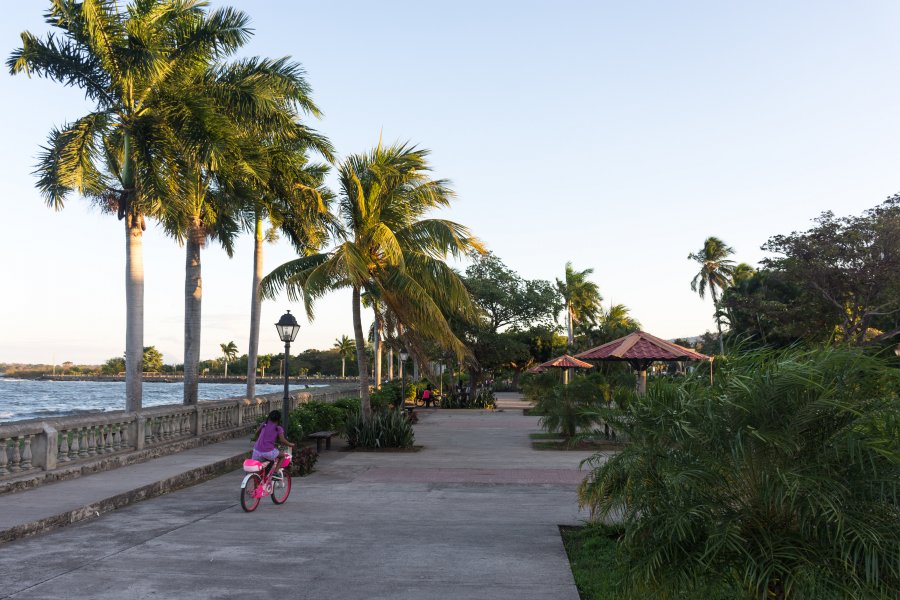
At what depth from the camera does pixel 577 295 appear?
7388 centimetres

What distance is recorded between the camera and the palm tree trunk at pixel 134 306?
58.5 ft

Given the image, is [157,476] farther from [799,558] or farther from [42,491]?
[799,558]

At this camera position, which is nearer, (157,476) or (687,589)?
(687,589)

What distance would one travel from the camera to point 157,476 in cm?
1291

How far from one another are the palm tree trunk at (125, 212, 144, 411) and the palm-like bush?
48.6ft

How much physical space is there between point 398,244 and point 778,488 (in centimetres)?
1491

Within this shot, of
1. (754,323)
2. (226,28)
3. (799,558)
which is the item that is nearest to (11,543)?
(799,558)

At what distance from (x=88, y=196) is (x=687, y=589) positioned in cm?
2273

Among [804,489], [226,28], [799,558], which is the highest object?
[226,28]

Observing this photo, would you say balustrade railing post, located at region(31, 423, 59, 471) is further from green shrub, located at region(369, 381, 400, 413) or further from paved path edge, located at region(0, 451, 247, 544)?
green shrub, located at region(369, 381, 400, 413)

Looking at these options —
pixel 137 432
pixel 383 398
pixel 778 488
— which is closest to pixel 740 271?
pixel 383 398

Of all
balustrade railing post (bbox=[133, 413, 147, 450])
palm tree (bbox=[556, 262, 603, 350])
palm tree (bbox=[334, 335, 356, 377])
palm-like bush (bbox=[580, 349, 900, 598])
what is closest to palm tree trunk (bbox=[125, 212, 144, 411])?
balustrade railing post (bbox=[133, 413, 147, 450])

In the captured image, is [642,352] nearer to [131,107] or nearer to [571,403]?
[571,403]

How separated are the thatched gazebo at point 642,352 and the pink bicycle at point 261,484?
33.4 feet
